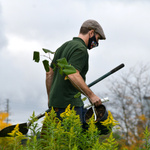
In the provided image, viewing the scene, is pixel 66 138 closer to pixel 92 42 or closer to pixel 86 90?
pixel 86 90

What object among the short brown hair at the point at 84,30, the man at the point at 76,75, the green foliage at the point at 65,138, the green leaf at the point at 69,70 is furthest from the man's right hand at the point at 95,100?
the green leaf at the point at 69,70

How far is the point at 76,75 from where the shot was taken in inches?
136

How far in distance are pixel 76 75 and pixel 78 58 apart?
1.03ft

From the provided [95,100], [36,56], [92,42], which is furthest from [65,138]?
[92,42]

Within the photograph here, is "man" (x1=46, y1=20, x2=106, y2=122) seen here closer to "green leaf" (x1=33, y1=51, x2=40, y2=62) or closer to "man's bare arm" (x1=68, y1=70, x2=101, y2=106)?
"man's bare arm" (x1=68, y1=70, x2=101, y2=106)

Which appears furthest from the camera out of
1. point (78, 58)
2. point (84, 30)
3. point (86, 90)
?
point (84, 30)

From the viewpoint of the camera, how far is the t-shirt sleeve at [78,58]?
3.62 metres

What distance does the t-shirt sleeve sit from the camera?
362 centimetres

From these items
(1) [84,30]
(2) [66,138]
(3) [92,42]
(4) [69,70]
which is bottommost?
(2) [66,138]

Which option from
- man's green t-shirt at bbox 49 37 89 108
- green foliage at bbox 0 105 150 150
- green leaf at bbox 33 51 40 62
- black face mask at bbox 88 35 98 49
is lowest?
green foliage at bbox 0 105 150 150

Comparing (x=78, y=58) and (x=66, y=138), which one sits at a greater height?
(x=78, y=58)

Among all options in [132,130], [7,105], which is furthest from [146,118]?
[7,105]

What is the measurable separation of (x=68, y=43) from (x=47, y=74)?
639mm

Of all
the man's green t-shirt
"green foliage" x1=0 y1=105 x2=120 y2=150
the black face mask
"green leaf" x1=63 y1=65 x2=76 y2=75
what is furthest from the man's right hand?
"green leaf" x1=63 y1=65 x2=76 y2=75
